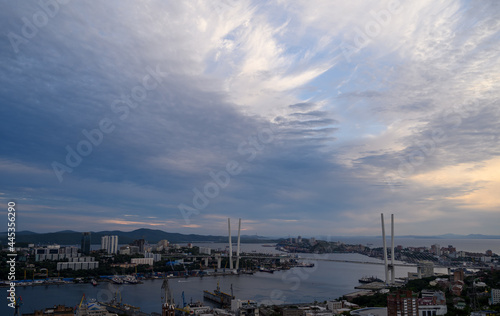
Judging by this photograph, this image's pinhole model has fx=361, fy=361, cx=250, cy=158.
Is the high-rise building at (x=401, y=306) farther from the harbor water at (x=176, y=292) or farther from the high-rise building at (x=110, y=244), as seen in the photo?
the high-rise building at (x=110, y=244)

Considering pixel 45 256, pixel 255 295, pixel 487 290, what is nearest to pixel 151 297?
pixel 255 295

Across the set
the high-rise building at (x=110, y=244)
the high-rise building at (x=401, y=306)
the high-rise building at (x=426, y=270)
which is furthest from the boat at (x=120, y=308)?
the high-rise building at (x=110, y=244)

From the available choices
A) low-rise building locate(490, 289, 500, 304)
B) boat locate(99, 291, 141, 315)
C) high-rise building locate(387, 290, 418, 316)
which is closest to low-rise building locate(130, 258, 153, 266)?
boat locate(99, 291, 141, 315)

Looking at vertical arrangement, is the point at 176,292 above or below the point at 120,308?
below

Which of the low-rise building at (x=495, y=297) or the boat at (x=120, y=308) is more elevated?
the low-rise building at (x=495, y=297)

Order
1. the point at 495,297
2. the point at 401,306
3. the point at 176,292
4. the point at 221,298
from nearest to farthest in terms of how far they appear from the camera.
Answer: the point at 401,306 → the point at 495,297 → the point at 221,298 → the point at 176,292

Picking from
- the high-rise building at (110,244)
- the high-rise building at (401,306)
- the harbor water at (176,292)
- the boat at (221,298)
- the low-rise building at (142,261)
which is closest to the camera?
the high-rise building at (401,306)

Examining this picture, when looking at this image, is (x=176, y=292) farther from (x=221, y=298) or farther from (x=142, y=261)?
(x=142, y=261)

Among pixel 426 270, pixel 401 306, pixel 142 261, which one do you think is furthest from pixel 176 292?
pixel 426 270

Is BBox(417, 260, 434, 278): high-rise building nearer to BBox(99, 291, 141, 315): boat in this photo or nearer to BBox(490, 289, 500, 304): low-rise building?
BBox(490, 289, 500, 304): low-rise building

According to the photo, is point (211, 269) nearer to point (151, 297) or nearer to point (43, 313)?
point (151, 297)

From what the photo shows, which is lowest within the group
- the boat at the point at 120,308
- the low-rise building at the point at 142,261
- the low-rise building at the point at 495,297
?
the low-rise building at the point at 142,261
